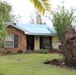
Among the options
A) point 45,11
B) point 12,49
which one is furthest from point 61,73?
point 12,49

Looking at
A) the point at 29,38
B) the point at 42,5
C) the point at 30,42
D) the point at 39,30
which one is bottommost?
the point at 30,42

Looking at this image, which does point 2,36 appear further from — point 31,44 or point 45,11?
point 31,44

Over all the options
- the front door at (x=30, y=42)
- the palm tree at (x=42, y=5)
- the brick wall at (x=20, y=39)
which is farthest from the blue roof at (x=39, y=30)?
the palm tree at (x=42, y=5)

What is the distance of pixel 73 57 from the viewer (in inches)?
664

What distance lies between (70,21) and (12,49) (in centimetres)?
752

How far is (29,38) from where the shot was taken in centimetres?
3450

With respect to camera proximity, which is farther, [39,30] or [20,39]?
[39,30]

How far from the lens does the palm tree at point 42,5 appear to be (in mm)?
9586

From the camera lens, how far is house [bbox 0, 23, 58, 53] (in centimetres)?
3117

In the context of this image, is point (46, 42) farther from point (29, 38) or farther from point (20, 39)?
point (20, 39)

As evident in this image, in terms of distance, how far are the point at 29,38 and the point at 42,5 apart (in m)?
24.7

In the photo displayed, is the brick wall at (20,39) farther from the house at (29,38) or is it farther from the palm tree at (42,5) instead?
the palm tree at (42,5)

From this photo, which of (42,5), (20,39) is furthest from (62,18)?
(42,5)

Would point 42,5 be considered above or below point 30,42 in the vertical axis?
above
